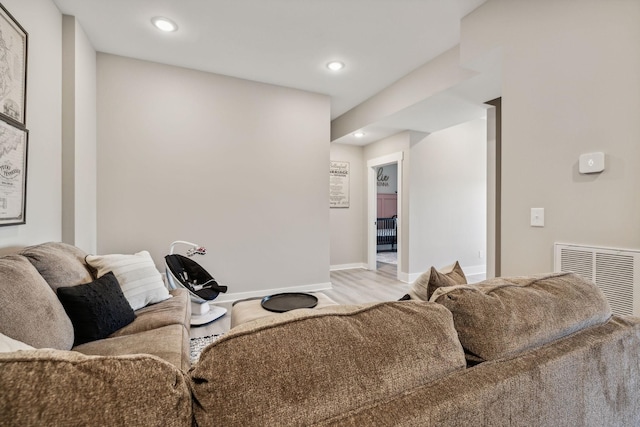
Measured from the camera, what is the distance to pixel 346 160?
18.9 ft

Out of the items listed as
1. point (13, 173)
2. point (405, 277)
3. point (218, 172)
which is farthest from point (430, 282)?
point (405, 277)

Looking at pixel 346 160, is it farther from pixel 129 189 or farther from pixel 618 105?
pixel 618 105

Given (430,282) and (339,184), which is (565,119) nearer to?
(430,282)

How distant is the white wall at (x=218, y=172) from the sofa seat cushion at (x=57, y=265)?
1.32 m

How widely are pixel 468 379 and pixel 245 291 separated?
330 centimetres

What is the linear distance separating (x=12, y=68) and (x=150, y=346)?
180 centimetres

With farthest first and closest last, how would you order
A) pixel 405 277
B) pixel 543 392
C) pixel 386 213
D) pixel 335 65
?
pixel 386 213
pixel 405 277
pixel 335 65
pixel 543 392

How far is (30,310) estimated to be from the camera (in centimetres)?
120

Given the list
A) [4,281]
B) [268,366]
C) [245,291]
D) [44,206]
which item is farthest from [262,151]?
[268,366]

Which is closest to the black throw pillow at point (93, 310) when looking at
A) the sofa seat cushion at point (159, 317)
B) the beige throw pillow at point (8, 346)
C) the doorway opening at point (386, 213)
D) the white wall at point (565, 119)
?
the sofa seat cushion at point (159, 317)

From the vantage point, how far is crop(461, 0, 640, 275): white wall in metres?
1.64

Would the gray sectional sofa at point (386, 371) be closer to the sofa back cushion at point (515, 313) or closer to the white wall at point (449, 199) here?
the sofa back cushion at point (515, 313)

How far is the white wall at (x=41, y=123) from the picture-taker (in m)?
1.88

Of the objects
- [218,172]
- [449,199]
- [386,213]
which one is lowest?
[386,213]
